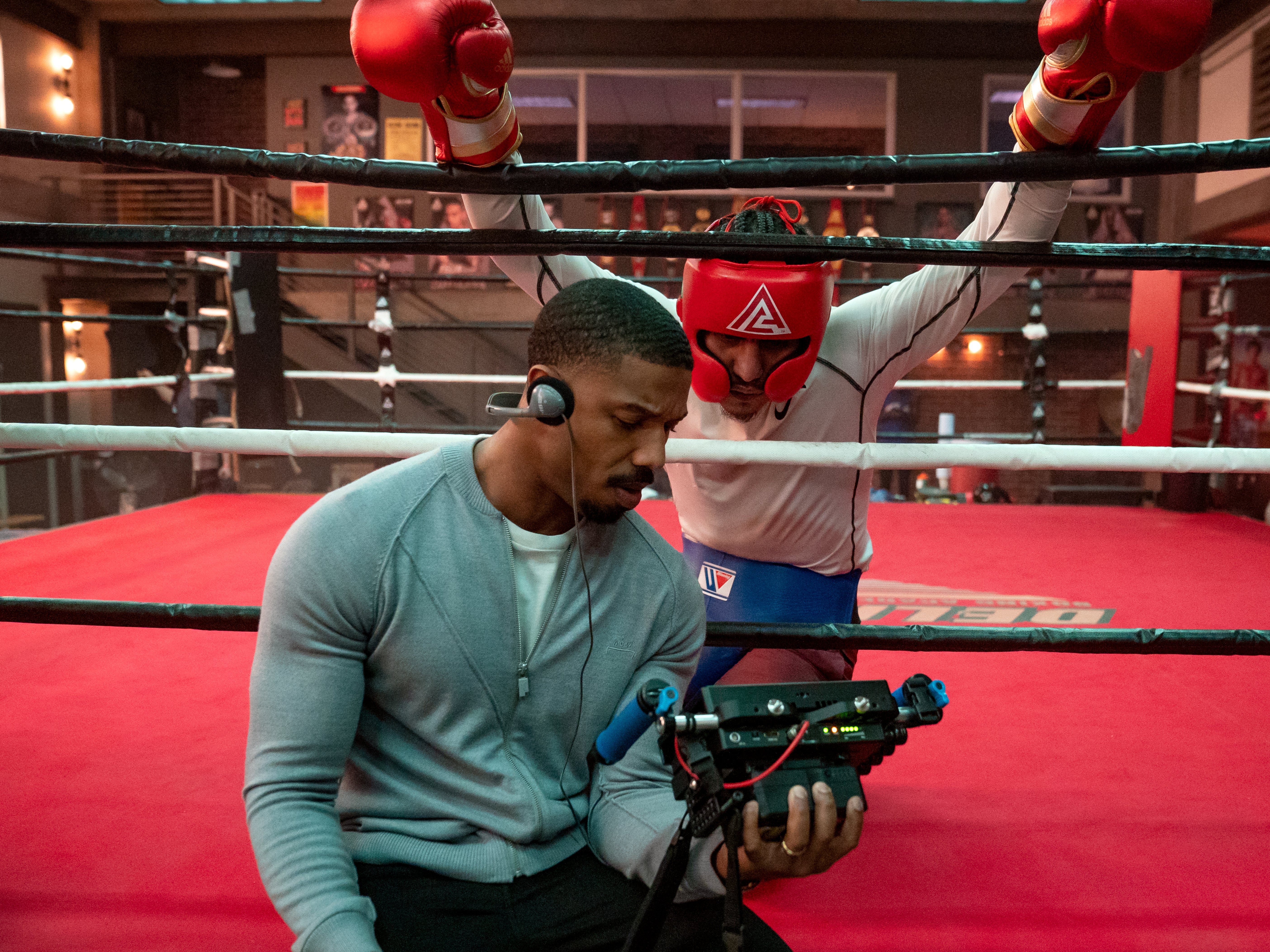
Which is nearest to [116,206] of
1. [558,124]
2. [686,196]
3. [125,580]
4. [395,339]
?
[395,339]

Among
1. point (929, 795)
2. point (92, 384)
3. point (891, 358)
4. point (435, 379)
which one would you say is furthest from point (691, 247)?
point (435, 379)

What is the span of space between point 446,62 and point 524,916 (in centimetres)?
89

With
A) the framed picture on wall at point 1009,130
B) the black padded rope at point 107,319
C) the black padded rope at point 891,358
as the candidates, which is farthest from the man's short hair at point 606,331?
the framed picture on wall at point 1009,130

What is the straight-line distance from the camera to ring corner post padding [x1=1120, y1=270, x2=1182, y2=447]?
4.22m

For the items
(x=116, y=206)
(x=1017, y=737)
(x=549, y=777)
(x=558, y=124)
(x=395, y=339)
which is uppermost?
(x=558, y=124)

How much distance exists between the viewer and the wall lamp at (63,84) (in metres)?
8.53

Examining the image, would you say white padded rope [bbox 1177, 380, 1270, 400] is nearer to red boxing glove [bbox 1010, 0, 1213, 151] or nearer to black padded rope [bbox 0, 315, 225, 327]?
red boxing glove [bbox 1010, 0, 1213, 151]

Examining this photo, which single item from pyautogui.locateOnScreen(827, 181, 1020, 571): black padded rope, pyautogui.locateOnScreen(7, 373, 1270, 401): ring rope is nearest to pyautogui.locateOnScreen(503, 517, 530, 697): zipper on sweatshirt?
pyautogui.locateOnScreen(827, 181, 1020, 571): black padded rope

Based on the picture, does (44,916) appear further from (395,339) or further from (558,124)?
(558,124)

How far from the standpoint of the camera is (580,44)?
834cm

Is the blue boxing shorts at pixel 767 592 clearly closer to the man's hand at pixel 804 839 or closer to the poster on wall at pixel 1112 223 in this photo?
the man's hand at pixel 804 839

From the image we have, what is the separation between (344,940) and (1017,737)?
4.51 ft

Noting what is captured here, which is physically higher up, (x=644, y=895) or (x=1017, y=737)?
(x=644, y=895)

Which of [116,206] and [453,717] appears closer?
[453,717]
